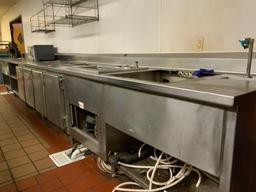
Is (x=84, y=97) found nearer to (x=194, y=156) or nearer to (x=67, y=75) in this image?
(x=67, y=75)

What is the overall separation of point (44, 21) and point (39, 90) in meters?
2.12

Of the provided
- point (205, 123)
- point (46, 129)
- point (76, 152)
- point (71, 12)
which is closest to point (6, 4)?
point (71, 12)

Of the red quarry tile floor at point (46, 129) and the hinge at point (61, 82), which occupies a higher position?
the hinge at point (61, 82)

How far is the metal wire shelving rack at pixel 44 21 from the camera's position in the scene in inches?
151

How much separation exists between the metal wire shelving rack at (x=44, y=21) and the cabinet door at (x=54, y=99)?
1.64 m

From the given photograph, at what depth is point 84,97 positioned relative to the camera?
1679mm

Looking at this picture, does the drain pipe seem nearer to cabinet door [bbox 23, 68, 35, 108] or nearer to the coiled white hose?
the coiled white hose

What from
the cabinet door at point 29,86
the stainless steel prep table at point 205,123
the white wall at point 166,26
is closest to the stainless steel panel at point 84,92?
the stainless steel prep table at point 205,123

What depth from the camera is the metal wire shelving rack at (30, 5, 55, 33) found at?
12.6 feet

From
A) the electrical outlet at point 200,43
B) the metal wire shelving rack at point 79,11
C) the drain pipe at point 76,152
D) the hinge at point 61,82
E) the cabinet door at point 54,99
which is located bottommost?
the drain pipe at point 76,152

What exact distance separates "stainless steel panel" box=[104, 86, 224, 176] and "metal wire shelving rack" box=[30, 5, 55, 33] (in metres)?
3.02

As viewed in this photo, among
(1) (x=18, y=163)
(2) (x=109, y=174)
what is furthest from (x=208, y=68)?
(1) (x=18, y=163)

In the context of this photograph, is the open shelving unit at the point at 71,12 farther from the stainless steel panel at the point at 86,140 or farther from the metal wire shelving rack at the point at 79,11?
the stainless steel panel at the point at 86,140

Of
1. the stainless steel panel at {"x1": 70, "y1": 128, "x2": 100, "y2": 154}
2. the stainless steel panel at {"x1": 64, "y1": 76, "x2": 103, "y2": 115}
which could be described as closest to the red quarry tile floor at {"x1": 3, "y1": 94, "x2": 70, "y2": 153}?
the stainless steel panel at {"x1": 70, "y1": 128, "x2": 100, "y2": 154}
